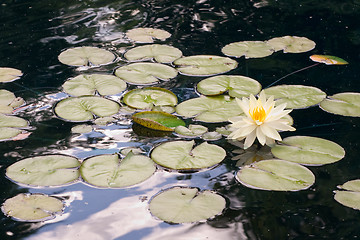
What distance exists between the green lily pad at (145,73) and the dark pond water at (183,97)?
3.4 inches

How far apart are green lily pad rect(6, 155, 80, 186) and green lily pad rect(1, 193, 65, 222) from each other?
0.31 feet

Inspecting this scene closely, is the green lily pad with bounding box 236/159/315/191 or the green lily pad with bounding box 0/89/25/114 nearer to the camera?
the green lily pad with bounding box 236/159/315/191

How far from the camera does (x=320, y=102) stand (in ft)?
8.68

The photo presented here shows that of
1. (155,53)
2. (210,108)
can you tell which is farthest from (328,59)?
(155,53)

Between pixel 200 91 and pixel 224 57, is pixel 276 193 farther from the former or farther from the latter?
pixel 224 57

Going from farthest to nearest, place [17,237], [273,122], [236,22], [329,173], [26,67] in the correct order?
[236,22] → [26,67] → [273,122] → [329,173] → [17,237]

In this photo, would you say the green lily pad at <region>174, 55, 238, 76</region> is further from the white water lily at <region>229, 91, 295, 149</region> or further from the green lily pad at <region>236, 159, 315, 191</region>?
the green lily pad at <region>236, 159, 315, 191</region>

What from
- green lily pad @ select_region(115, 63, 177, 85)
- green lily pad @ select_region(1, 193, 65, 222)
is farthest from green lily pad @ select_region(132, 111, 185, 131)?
green lily pad @ select_region(1, 193, 65, 222)

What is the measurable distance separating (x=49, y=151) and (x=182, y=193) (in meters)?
0.73

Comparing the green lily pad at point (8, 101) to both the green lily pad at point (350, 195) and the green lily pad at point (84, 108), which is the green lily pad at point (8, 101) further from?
the green lily pad at point (350, 195)

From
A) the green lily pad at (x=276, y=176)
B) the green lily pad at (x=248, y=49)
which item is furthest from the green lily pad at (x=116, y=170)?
the green lily pad at (x=248, y=49)

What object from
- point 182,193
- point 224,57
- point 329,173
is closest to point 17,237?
point 182,193

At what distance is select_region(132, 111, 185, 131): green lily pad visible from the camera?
240 cm

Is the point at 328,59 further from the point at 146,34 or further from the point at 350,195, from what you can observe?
the point at 350,195
